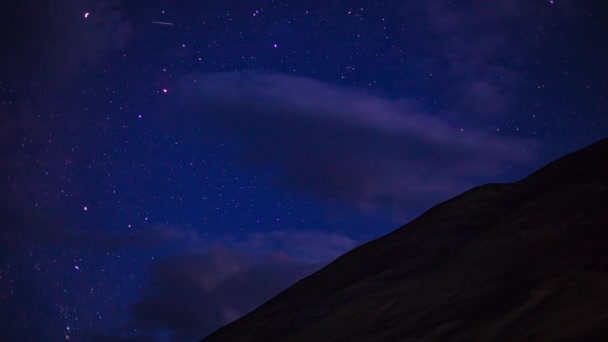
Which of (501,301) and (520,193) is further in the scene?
(520,193)

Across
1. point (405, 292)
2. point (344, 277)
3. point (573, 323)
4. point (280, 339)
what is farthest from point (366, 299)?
point (573, 323)

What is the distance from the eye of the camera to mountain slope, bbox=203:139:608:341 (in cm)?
1886

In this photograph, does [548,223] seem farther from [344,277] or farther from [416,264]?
[344,277]

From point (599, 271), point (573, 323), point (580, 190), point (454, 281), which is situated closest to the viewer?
point (573, 323)

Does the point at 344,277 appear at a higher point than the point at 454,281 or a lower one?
higher

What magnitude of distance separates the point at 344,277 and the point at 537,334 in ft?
86.9

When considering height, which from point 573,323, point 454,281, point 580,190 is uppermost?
point 580,190

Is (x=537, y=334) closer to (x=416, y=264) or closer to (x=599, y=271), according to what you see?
(x=599, y=271)

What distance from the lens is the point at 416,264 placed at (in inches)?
1404

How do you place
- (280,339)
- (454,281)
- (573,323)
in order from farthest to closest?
(280,339) → (454,281) → (573,323)

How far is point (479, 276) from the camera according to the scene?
27.1 m

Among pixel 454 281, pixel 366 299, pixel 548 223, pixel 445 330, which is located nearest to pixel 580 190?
pixel 548 223

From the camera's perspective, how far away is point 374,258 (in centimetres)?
4303

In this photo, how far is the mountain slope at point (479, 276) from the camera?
61.9ft
